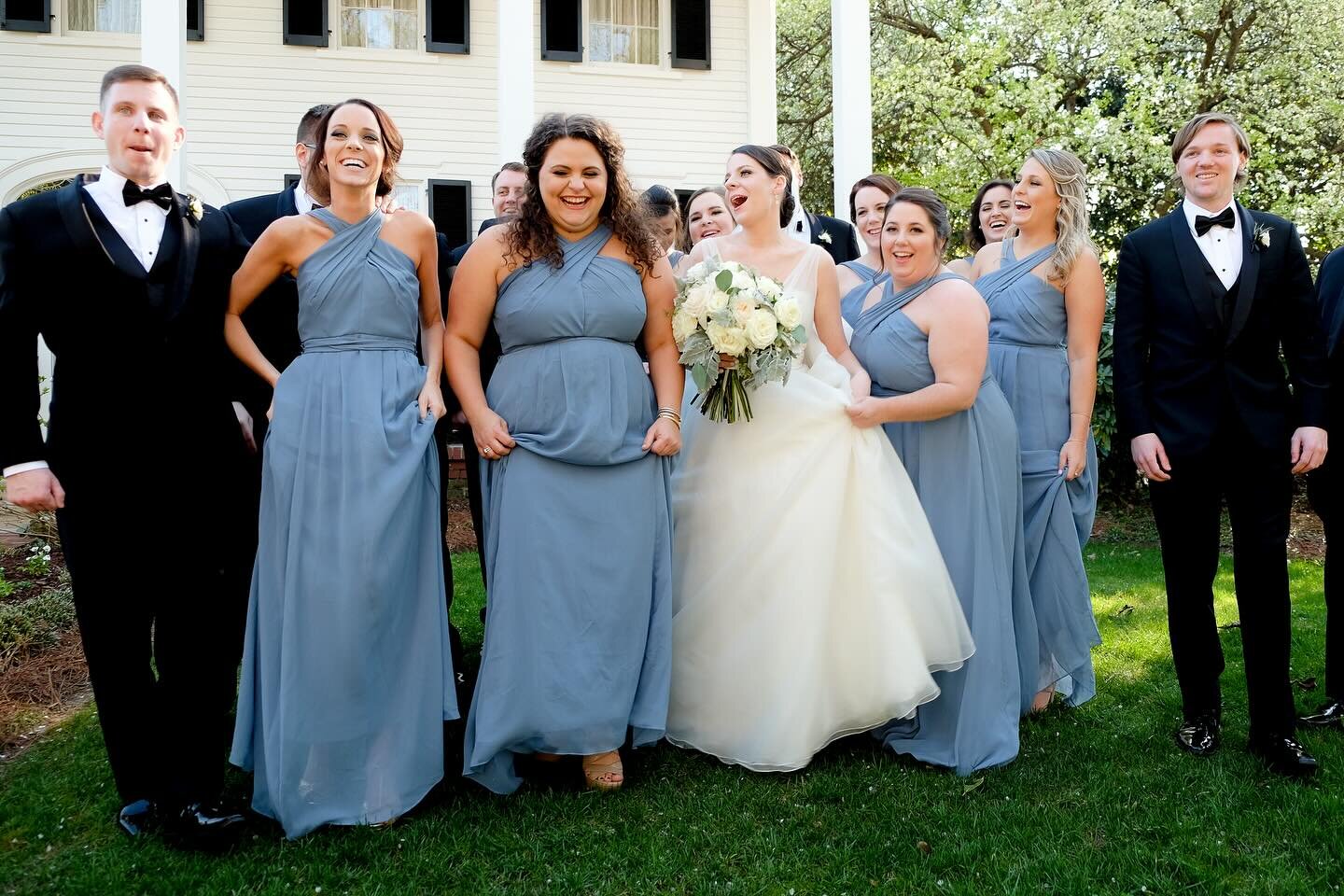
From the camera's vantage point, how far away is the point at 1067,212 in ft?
16.9

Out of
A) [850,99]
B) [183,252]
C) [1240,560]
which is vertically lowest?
[1240,560]

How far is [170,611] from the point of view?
12.7ft

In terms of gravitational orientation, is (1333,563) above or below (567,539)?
below

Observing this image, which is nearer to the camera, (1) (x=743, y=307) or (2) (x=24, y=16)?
(1) (x=743, y=307)

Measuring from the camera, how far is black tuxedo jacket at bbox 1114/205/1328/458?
4.48 m

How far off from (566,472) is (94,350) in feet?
5.76

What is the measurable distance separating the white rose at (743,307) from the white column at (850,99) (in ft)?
26.6

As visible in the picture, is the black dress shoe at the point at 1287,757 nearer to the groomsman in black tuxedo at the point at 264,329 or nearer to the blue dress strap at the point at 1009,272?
the blue dress strap at the point at 1009,272

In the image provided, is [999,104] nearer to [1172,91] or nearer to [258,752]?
[1172,91]

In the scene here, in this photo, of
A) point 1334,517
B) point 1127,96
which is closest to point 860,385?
point 1334,517

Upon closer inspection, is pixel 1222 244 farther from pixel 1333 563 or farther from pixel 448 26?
pixel 448 26

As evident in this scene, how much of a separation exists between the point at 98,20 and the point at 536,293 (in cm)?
1249

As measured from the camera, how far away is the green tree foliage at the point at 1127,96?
17.6m

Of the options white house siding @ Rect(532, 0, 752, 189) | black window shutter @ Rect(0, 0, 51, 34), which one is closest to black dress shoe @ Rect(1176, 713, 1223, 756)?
white house siding @ Rect(532, 0, 752, 189)
